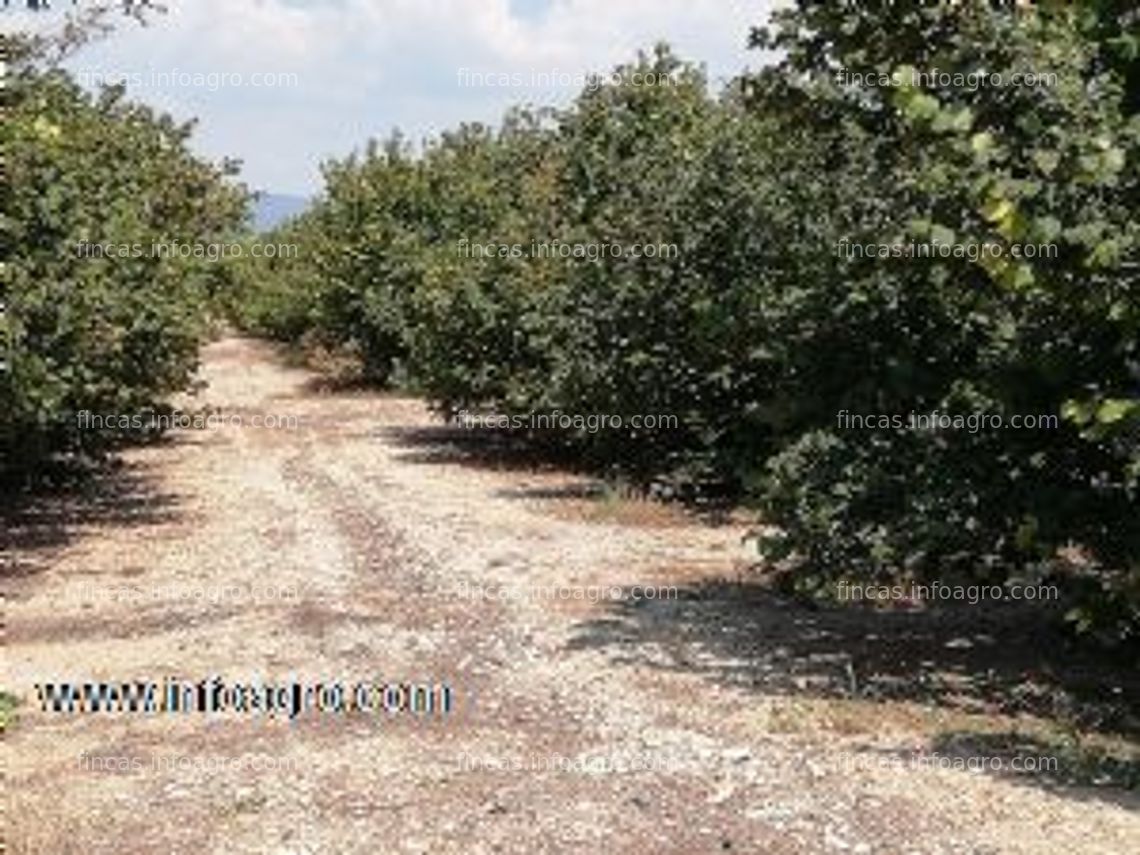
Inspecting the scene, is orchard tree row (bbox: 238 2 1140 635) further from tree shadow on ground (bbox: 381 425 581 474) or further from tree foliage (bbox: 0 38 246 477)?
tree foliage (bbox: 0 38 246 477)

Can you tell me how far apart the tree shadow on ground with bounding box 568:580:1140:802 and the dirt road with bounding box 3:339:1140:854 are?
10 centimetres

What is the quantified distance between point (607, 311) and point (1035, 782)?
465 inches

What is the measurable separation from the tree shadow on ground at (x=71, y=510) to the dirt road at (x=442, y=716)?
72 millimetres

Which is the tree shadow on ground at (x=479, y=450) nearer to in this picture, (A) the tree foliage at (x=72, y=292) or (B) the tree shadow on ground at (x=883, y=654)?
(A) the tree foliage at (x=72, y=292)

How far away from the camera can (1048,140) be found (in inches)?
352

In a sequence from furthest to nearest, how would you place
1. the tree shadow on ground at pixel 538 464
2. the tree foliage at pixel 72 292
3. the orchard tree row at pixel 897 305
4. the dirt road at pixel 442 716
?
1. the tree shadow on ground at pixel 538 464
2. the tree foliage at pixel 72 292
3. the orchard tree row at pixel 897 305
4. the dirt road at pixel 442 716

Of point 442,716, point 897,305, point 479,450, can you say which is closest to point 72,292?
point 442,716

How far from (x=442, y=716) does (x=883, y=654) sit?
3330 millimetres

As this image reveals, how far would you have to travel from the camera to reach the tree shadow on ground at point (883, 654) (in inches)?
388

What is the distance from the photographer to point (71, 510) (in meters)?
17.9

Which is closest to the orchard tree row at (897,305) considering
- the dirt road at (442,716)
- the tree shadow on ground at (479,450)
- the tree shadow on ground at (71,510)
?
the dirt road at (442,716)

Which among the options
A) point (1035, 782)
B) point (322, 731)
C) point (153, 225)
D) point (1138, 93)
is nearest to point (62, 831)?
point (322, 731)

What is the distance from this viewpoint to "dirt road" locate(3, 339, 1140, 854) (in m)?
7.47

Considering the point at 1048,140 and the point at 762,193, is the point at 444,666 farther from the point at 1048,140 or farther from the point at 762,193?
the point at 762,193
